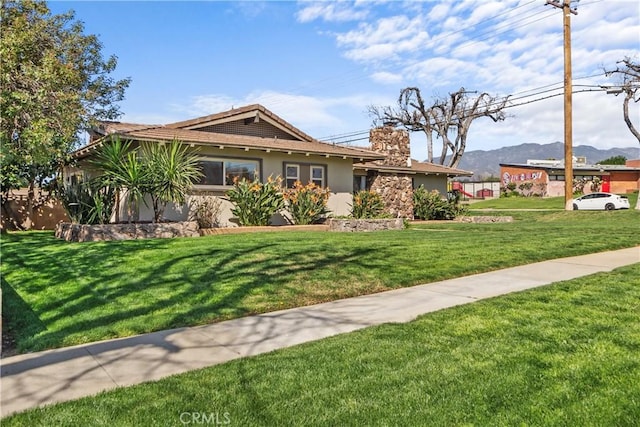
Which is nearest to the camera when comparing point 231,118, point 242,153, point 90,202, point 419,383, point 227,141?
point 419,383

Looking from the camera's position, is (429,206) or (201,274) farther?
(429,206)

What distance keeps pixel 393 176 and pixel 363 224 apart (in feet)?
24.0

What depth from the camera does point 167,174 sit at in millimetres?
12742

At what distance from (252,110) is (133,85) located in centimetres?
805

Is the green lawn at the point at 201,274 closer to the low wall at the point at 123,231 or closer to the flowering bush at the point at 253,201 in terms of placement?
the low wall at the point at 123,231

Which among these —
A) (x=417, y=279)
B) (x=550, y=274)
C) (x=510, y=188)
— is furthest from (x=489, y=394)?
(x=510, y=188)

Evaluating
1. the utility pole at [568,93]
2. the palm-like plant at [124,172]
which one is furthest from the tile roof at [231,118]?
the utility pole at [568,93]

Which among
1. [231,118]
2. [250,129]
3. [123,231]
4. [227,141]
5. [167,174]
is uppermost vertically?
[231,118]

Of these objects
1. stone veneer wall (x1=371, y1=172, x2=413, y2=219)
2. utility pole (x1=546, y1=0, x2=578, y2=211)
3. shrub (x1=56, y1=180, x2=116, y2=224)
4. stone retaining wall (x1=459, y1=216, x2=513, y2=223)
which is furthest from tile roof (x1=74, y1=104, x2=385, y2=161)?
utility pole (x1=546, y1=0, x2=578, y2=211)

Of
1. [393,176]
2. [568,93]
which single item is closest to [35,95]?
[393,176]

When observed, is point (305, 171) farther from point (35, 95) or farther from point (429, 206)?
point (35, 95)

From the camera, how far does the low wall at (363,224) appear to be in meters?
15.9

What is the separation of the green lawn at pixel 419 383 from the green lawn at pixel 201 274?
70.6 inches

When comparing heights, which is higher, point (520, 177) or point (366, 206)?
point (520, 177)
